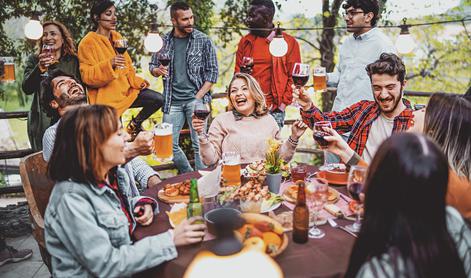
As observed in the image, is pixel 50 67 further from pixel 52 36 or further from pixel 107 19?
pixel 107 19

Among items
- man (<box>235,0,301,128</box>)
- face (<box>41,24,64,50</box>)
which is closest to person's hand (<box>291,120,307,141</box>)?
man (<box>235,0,301,128</box>)

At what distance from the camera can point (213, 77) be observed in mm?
4199

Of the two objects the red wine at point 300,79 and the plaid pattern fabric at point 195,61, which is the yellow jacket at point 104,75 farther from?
the red wine at point 300,79

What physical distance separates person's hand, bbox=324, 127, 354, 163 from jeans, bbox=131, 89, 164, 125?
7.49 feet

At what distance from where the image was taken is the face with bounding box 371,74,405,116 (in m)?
2.66

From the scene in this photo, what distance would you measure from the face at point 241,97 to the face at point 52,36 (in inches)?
65.2

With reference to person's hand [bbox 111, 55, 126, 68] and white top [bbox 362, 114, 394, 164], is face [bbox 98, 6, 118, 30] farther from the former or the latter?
white top [bbox 362, 114, 394, 164]

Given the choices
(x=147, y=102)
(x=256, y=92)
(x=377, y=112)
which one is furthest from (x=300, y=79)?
(x=147, y=102)

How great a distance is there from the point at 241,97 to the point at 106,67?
1.26 m

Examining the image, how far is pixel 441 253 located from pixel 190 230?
879mm

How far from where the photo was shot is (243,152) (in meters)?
2.94

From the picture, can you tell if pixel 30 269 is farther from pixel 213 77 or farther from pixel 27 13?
pixel 27 13

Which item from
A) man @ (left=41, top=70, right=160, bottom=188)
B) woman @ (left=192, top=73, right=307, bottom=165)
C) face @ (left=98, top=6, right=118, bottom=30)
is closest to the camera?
man @ (left=41, top=70, right=160, bottom=188)

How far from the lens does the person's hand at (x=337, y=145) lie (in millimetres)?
2176
